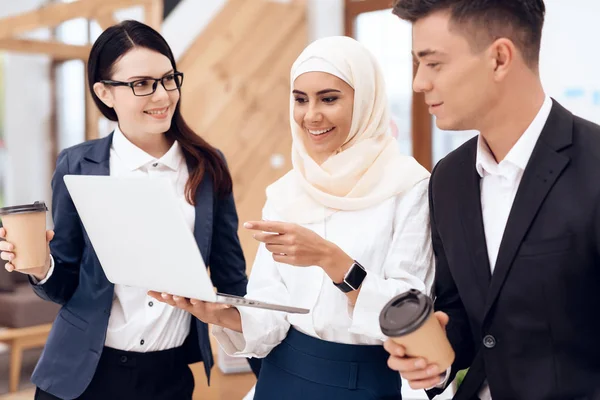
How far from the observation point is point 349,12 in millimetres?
7191

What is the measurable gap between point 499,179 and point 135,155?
1.11 m

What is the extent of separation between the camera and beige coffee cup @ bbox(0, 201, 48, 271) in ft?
5.83

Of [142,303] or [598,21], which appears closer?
[142,303]

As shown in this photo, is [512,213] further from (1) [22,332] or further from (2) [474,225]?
(1) [22,332]

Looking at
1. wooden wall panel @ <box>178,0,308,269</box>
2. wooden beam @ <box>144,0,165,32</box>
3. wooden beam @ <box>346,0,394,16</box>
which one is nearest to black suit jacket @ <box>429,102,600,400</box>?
wooden beam @ <box>144,0,165,32</box>

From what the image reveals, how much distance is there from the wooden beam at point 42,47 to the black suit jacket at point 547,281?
5141mm

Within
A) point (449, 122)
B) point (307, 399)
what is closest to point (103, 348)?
point (307, 399)

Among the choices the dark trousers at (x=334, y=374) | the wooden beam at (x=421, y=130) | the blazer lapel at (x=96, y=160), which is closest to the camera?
the dark trousers at (x=334, y=374)

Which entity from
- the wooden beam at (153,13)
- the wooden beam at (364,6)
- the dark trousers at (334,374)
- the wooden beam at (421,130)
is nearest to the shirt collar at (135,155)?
the dark trousers at (334,374)

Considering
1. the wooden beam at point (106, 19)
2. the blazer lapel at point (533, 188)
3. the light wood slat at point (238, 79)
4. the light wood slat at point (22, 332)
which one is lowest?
the light wood slat at point (22, 332)

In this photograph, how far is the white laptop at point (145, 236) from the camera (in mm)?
1410

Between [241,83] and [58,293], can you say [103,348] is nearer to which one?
[58,293]

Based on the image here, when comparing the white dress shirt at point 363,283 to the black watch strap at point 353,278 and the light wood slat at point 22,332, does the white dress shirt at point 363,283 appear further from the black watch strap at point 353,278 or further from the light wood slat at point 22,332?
the light wood slat at point 22,332

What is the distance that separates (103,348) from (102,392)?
5.0 inches
